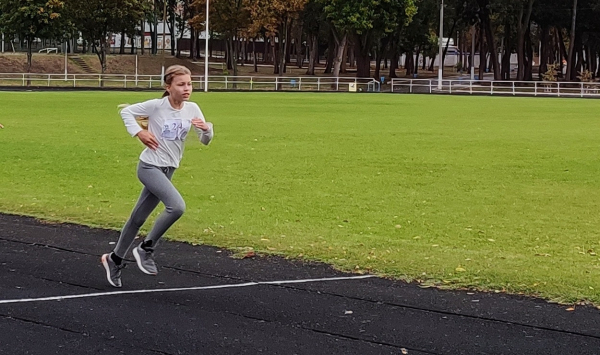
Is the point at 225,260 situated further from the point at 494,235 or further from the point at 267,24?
the point at 267,24

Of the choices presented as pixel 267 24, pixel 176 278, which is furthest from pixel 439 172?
pixel 267 24

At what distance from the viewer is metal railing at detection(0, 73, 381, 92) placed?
61.5m

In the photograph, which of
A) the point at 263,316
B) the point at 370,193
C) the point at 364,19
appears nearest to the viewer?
the point at 263,316

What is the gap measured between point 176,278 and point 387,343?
2.59m

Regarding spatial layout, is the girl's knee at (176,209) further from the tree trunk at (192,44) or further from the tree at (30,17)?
the tree trunk at (192,44)

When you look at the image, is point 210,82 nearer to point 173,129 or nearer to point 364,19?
point 364,19

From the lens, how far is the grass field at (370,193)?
919cm

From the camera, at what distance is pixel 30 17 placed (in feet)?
211

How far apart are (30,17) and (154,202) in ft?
199

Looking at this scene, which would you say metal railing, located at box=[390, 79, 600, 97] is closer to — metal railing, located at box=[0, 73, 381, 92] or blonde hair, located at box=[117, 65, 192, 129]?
metal railing, located at box=[0, 73, 381, 92]

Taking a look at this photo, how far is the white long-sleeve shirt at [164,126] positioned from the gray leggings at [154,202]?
0.29ft

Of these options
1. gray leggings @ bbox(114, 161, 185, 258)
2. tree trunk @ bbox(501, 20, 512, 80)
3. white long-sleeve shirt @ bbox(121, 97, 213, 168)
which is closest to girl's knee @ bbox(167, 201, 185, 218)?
gray leggings @ bbox(114, 161, 185, 258)

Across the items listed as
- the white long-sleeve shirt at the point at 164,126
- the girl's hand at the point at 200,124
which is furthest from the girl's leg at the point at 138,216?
the girl's hand at the point at 200,124

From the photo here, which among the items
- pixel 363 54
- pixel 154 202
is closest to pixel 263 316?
pixel 154 202
